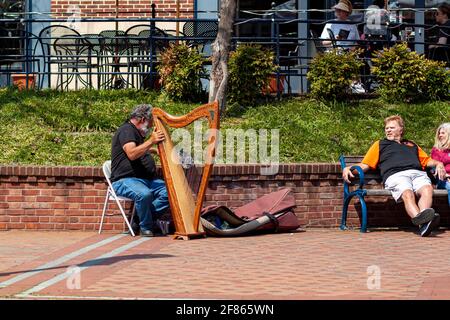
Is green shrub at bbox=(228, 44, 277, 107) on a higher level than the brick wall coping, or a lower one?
higher

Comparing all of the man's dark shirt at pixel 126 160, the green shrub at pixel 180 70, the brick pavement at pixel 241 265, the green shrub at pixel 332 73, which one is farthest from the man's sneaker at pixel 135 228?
the green shrub at pixel 332 73

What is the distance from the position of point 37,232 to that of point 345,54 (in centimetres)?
579

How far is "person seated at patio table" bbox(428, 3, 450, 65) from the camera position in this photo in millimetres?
17102

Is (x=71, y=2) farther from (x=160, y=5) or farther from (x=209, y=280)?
(x=209, y=280)

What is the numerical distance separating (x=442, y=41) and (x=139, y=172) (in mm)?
6787

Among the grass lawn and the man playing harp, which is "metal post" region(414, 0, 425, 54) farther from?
the man playing harp

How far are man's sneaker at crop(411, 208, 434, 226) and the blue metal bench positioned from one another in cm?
63

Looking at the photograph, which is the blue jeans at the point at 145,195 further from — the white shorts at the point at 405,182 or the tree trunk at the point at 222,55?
the tree trunk at the point at 222,55

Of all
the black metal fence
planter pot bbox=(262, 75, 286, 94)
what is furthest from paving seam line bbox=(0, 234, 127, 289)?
the black metal fence

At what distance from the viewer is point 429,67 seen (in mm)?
16172

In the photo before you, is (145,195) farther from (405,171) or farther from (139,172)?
(405,171)

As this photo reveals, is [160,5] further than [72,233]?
Yes
